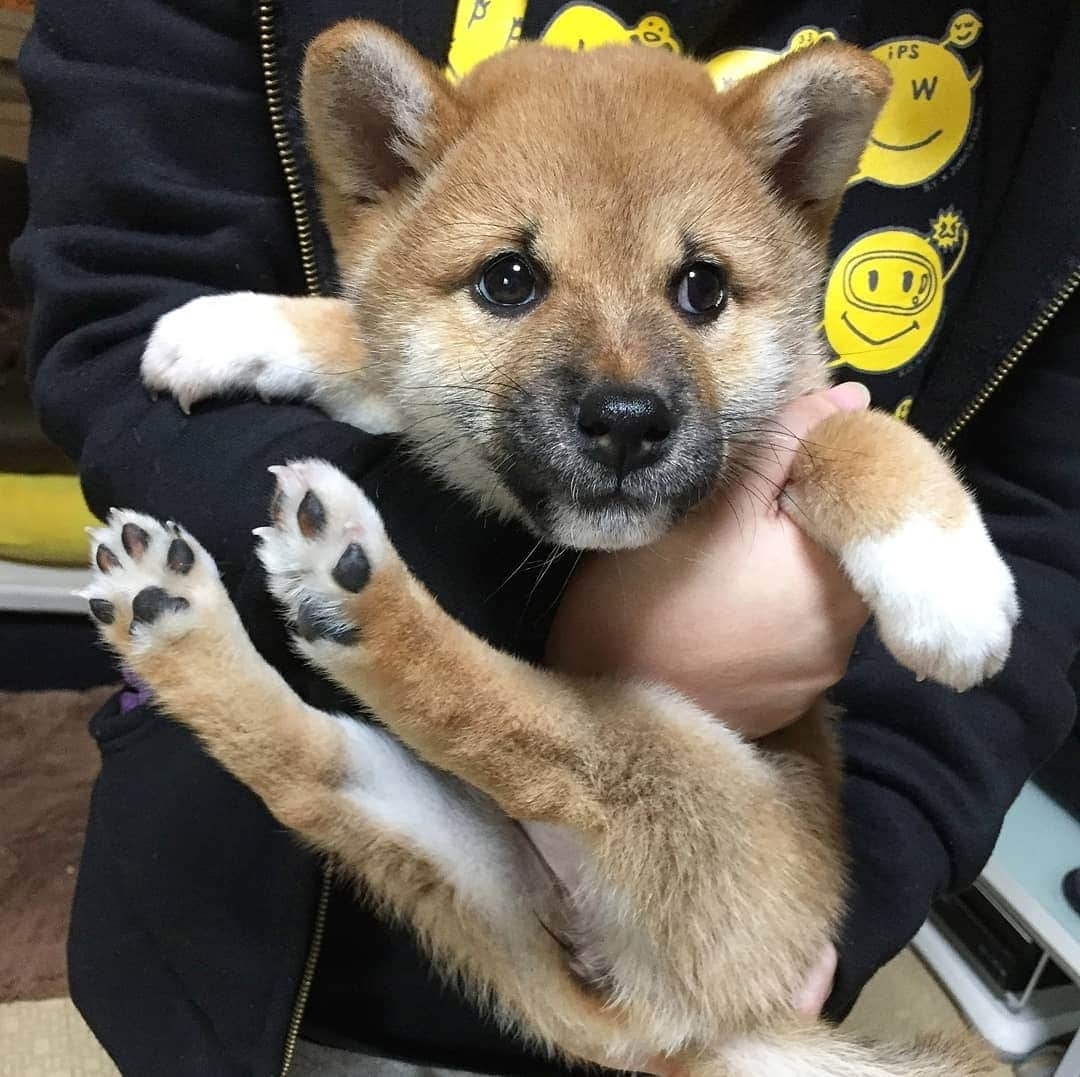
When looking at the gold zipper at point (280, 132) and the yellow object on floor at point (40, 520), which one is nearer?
the gold zipper at point (280, 132)

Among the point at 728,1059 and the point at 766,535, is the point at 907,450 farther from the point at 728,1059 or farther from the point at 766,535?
the point at 728,1059

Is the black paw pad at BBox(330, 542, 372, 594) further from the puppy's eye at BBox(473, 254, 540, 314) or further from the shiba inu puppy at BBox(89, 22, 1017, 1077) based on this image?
the puppy's eye at BBox(473, 254, 540, 314)

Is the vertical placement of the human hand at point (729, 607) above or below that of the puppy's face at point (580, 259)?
below

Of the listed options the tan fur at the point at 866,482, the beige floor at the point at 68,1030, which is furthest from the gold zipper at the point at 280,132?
the beige floor at the point at 68,1030

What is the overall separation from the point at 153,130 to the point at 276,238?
187 mm

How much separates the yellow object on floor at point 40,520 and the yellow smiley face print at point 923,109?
2.24m

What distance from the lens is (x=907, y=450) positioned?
101cm

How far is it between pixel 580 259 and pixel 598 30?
526 millimetres

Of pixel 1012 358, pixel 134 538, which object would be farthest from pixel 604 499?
pixel 1012 358

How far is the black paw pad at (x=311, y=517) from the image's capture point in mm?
874

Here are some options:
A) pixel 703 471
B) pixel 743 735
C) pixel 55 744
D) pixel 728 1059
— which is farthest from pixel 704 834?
pixel 55 744

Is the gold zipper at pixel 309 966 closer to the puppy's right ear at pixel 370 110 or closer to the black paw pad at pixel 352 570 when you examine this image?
the black paw pad at pixel 352 570

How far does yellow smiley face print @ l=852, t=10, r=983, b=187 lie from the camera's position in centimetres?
132

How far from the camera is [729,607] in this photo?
40.4 inches
